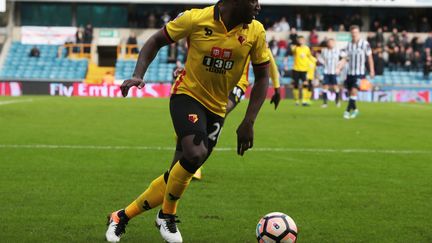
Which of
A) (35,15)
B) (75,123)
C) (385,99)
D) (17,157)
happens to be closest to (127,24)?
(35,15)

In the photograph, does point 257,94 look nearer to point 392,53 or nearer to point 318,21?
point 392,53

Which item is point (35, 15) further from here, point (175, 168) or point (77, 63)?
point (175, 168)

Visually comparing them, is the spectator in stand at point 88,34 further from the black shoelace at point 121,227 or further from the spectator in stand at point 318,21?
the black shoelace at point 121,227

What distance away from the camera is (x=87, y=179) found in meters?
9.15

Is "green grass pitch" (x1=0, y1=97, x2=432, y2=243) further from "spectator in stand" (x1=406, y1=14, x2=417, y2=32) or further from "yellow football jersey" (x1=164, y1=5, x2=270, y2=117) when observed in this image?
"spectator in stand" (x1=406, y1=14, x2=417, y2=32)

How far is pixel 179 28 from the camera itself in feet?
19.3

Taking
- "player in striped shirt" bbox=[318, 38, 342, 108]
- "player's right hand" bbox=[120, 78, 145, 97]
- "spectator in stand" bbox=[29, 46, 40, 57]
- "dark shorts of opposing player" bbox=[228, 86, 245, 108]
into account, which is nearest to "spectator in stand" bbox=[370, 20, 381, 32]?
"player in striped shirt" bbox=[318, 38, 342, 108]

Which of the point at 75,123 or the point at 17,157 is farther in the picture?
the point at 75,123

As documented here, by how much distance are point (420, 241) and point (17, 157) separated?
6.79m

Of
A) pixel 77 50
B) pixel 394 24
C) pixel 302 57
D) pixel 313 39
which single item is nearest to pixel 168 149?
pixel 302 57

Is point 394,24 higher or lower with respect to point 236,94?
lower

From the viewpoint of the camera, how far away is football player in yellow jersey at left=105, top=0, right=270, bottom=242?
585 cm

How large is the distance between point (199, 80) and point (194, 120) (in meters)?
0.34

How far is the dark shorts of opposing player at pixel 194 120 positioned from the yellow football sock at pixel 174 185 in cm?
24
